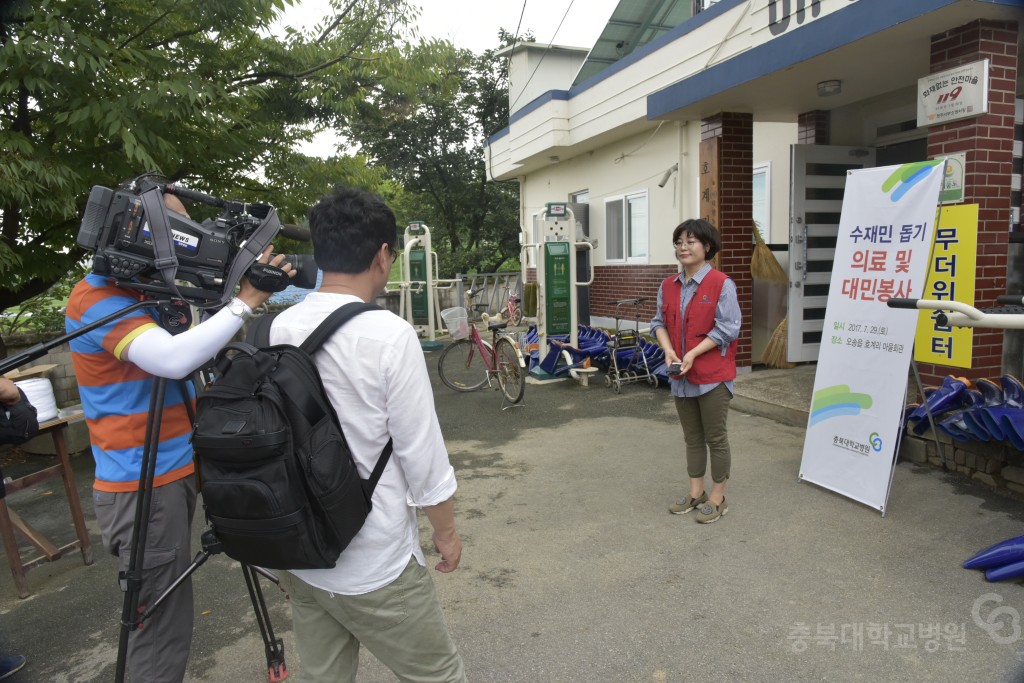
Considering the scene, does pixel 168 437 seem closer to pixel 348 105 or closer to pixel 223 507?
pixel 223 507

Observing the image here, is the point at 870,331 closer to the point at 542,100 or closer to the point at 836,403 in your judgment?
the point at 836,403

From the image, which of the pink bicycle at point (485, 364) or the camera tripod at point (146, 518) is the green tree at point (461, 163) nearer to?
the pink bicycle at point (485, 364)

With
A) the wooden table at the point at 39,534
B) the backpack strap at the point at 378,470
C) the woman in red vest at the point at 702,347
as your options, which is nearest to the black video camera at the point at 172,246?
the backpack strap at the point at 378,470

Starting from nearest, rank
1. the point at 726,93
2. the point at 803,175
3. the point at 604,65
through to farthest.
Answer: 1. the point at 726,93
2. the point at 803,175
3. the point at 604,65

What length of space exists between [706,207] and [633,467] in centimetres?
373

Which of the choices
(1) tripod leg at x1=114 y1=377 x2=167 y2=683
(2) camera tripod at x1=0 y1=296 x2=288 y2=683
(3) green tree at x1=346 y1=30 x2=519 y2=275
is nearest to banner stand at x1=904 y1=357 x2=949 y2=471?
(2) camera tripod at x1=0 y1=296 x2=288 y2=683

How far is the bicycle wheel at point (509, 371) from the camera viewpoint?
24.0 ft

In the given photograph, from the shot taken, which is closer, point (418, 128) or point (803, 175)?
point (803, 175)

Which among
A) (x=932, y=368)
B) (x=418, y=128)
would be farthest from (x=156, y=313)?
(x=418, y=128)

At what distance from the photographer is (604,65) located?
12992 mm

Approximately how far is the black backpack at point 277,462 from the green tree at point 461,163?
22431 mm

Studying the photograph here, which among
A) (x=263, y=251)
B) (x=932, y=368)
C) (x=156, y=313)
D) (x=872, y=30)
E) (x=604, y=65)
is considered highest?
(x=604, y=65)

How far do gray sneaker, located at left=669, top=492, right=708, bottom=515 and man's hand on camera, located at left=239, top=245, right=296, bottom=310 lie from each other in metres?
3.10

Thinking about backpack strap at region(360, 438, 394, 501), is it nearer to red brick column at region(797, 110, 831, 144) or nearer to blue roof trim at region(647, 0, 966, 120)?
blue roof trim at region(647, 0, 966, 120)
